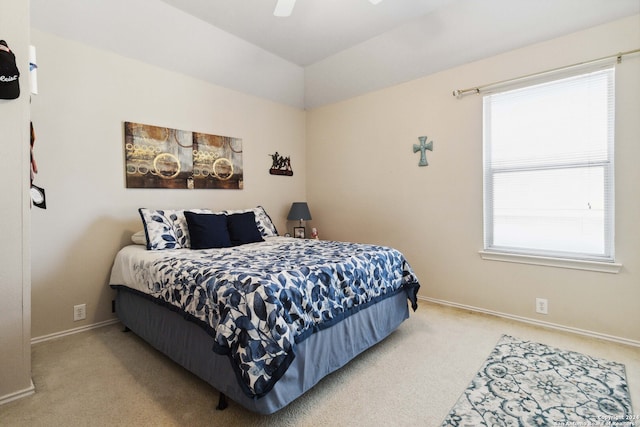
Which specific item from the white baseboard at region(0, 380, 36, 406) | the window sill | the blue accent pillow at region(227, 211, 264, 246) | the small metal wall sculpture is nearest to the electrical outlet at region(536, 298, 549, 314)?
the window sill

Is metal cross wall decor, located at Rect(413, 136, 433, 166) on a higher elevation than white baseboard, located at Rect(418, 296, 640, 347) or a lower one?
higher

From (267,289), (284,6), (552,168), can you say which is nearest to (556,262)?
(552,168)

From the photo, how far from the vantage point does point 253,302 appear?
1.57 meters

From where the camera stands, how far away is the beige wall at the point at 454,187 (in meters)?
2.41

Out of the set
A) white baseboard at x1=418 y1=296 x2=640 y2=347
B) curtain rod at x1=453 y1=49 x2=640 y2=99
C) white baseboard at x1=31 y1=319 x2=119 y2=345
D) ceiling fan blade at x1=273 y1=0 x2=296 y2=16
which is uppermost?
ceiling fan blade at x1=273 y1=0 x2=296 y2=16

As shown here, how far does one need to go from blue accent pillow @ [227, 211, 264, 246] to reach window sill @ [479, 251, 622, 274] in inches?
89.4

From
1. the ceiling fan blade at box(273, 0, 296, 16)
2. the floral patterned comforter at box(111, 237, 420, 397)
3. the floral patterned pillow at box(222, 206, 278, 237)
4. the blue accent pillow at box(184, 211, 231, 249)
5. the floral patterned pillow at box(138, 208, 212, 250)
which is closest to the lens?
the floral patterned comforter at box(111, 237, 420, 397)

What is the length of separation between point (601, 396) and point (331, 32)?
359cm

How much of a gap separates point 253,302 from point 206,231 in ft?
4.91

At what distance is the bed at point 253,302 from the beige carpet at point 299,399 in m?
0.12

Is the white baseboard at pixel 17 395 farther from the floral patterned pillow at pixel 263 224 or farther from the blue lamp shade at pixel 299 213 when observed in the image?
the blue lamp shade at pixel 299 213

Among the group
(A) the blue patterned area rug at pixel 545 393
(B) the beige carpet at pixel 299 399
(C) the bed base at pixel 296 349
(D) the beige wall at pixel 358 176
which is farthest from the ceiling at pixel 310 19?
(A) the blue patterned area rug at pixel 545 393

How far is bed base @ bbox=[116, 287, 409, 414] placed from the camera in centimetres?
164

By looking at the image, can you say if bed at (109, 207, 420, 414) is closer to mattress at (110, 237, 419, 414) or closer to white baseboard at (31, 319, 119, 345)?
mattress at (110, 237, 419, 414)
